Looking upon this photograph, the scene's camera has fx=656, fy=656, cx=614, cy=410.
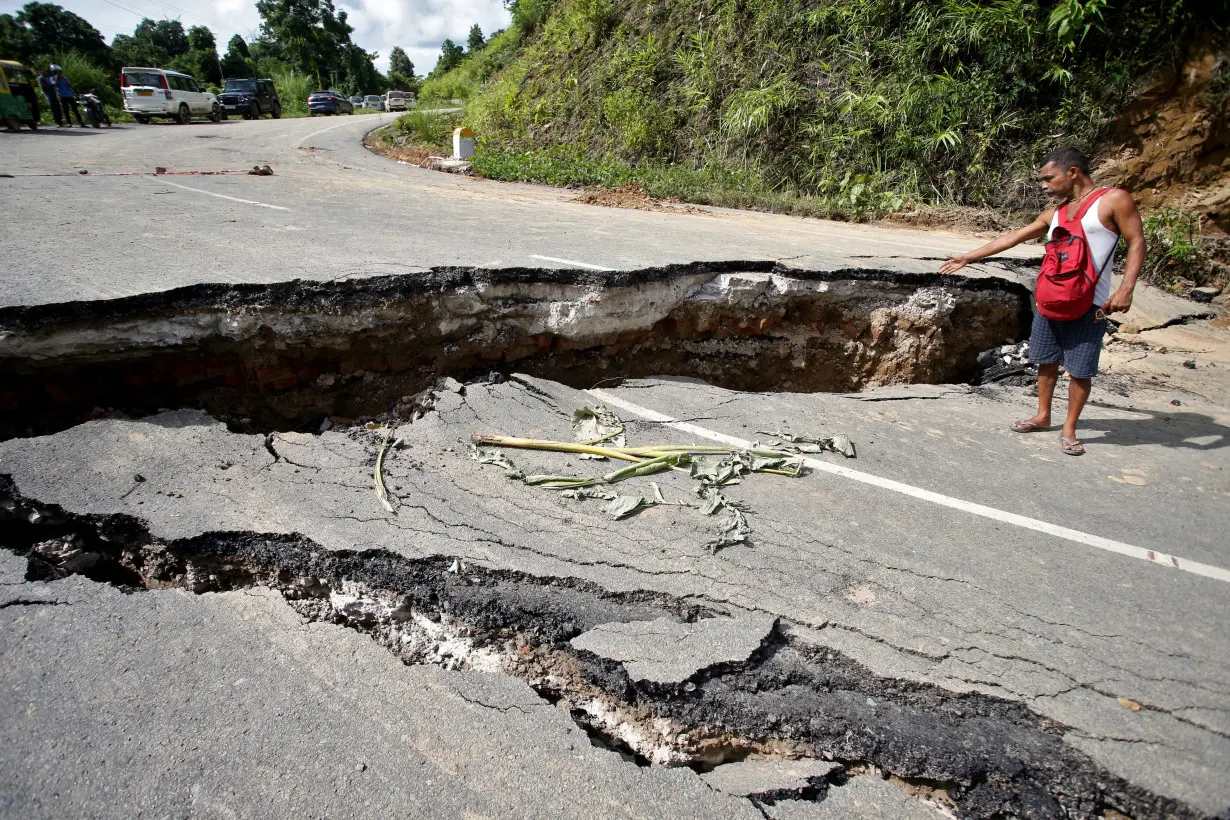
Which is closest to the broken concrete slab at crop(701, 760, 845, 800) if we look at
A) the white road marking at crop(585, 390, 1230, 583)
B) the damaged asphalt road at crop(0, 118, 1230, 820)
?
the damaged asphalt road at crop(0, 118, 1230, 820)

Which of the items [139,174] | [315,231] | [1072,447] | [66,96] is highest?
[66,96]

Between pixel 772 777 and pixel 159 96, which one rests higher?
pixel 159 96

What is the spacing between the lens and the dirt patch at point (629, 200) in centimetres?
1102

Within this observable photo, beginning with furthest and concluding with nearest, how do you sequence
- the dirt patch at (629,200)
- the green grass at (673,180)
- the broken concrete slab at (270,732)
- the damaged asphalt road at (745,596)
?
the green grass at (673,180) → the dirt patch at (629,200) → the damaged asphalt road at (745,596) → the broken concrete slab at (270,732)

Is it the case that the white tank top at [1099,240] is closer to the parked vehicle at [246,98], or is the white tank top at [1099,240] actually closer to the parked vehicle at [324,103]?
the parked vehicle at [246,98]

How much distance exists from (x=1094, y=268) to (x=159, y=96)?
2813 centimetres

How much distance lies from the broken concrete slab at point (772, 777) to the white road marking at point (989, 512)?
1.81m

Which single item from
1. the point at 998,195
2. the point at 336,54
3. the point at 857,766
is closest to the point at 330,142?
the point at 998,195

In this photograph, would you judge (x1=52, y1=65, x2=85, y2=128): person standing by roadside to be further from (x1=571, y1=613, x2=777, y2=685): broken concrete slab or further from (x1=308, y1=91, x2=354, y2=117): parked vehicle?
(x1=571, y1=613, x2=777, y2=685): broken concrete slab

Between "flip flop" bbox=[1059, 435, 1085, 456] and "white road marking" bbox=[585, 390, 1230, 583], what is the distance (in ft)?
3.31

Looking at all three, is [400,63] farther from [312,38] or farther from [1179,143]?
[1179,143]

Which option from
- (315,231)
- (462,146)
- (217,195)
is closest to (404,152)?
(462,146)

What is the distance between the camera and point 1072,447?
400cm

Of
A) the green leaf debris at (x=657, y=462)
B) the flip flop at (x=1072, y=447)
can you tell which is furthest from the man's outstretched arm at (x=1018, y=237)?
the green leaf debris at (x=657, y=462)
